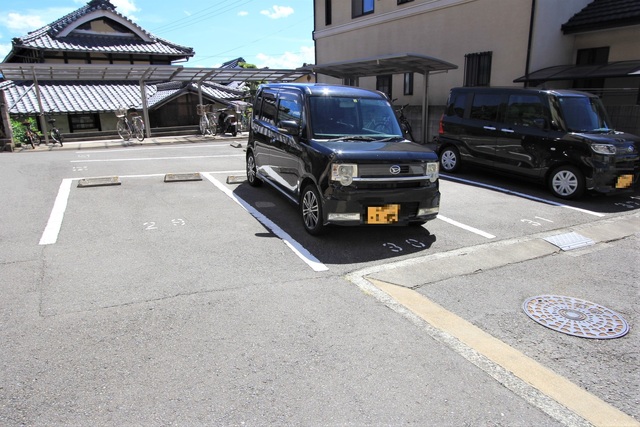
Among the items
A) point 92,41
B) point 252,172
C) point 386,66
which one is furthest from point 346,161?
point 92,41

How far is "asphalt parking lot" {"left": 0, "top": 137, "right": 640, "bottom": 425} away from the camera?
2445 mm

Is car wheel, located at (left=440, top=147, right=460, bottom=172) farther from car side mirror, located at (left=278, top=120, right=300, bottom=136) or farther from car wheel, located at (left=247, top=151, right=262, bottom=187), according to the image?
car side mirror, located at (left=278, top=120, right=300, bottom=136)

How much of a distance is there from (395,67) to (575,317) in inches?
455

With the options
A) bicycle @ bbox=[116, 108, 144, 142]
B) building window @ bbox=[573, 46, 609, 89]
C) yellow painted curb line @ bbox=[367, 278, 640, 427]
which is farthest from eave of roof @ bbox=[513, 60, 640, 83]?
bicycle @ bbox=[116, 108, 144, 142]

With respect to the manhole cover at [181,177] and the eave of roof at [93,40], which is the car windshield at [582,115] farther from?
the eave of roof at [93,40]

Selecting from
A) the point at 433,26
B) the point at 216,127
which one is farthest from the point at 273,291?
the point at 216,127

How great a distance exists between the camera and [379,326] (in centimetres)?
330

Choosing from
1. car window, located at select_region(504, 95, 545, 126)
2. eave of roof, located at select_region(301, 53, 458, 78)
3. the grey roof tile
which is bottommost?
car window, located at select_region(504, 95, 545, 126)

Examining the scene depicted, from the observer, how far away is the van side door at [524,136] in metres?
7.69

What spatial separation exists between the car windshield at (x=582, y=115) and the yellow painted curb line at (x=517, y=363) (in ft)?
18.6

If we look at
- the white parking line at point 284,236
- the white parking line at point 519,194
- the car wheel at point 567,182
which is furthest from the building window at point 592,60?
the white parking line at point 284,236

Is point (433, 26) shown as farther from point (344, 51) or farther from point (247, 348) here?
point (247, 348)

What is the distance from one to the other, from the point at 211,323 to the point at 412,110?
44.3 ft

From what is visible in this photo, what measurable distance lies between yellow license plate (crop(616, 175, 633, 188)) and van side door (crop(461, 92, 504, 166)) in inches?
87.0
